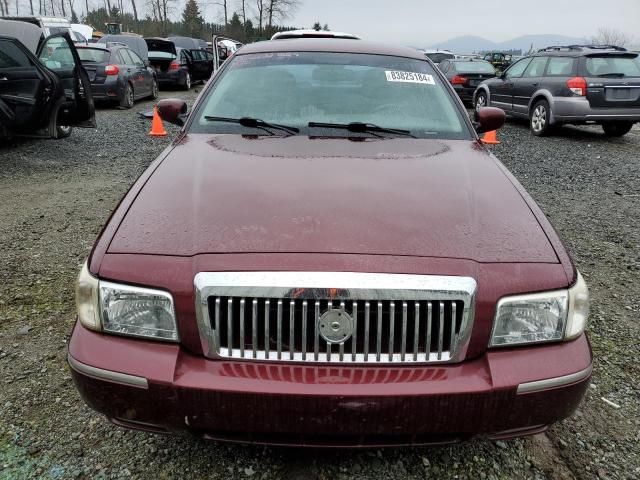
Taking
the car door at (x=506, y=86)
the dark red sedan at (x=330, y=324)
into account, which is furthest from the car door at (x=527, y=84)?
the dark red sedan at (x=330, y=324)

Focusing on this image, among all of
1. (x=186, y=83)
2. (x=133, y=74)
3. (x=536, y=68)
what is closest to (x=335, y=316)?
(x=536, y=68)

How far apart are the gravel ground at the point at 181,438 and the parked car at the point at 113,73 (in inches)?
243

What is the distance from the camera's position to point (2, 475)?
2.05 meters

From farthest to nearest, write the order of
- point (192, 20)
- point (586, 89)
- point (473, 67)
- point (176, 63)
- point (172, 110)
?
point (192, 20)
point (176, 63)
point (473, 67)
point (586, 89)
point (172, 110)

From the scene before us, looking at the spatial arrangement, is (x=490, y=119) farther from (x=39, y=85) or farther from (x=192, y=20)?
(x=192, y=20)

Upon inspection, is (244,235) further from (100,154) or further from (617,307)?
(100,154)

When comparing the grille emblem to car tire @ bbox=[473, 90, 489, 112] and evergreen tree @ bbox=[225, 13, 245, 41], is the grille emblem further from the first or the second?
evergreen tree @ bbox=[225, 13, 245, 41]

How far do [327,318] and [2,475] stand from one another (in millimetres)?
1453

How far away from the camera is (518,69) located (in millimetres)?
11398

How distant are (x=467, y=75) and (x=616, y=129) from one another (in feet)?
16.5

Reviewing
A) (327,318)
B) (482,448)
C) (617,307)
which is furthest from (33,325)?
(617,307)

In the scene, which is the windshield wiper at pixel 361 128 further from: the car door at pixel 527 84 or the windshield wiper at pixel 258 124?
the car door at pixel 527 84

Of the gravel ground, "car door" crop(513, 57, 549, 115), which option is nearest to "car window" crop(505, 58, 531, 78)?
"car door" crop(513, 57, 549, 115)

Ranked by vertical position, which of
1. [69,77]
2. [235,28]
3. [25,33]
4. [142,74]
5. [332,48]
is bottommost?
[142,74]
